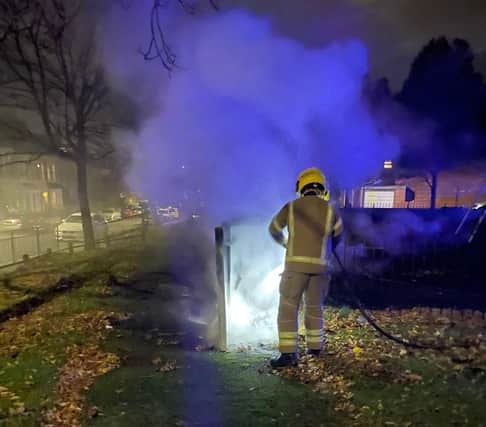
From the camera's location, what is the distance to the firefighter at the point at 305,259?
406 cm

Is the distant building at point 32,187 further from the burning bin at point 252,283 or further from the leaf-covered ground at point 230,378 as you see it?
the burning bin at point 252,283

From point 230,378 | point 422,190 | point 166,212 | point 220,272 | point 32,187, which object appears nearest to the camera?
point 230,378

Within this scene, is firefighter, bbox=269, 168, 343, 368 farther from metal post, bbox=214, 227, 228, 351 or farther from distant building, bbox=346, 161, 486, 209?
distant building, bbox=346, 161, 486, 209

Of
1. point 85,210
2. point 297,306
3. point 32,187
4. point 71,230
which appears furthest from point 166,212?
point 32,187

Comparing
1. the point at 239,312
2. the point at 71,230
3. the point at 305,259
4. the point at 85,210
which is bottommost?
the point at 71,230

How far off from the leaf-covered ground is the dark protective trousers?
0.26m

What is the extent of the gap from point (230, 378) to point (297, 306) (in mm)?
1008

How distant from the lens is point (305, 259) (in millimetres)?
4051

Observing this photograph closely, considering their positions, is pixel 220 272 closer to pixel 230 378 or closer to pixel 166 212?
pixel 230 378

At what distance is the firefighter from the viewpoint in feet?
13.3

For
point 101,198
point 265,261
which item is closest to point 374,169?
point 265,261

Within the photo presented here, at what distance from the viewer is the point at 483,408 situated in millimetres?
3006

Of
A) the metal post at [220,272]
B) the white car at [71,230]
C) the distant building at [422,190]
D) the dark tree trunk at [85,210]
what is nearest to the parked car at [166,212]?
the white car at [71,230]

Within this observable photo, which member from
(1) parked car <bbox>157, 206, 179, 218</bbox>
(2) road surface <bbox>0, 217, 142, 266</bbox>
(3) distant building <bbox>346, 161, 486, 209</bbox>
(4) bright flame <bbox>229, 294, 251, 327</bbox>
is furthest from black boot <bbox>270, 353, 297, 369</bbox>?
(1) parked car <bbox>157, 206, 179, 218</bbox>
